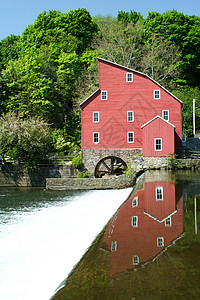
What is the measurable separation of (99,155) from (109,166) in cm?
169

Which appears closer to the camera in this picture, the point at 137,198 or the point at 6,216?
the point at 137,198

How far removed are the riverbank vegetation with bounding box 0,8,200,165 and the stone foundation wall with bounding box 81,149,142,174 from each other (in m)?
4.62

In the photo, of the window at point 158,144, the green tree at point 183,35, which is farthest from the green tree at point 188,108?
the window at point 158,144

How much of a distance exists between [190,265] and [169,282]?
0.92m

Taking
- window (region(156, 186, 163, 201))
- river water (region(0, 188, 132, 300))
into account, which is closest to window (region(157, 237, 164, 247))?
river water (region(0, 188, 132, 300))

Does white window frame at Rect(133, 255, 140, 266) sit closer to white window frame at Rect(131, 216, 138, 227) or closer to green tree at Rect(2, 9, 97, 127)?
white window frame at Rect(131, 216, 138, 227)

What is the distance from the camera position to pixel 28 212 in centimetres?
1791

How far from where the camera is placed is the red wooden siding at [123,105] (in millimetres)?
31812

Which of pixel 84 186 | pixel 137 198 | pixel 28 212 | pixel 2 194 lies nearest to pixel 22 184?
pixel 2 194

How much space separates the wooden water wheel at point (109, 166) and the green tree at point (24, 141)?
5752 mm

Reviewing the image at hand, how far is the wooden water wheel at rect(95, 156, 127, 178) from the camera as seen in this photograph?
31891mm

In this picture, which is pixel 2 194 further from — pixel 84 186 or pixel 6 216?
pixel 6 216

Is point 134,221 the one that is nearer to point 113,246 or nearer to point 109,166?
point 113,246

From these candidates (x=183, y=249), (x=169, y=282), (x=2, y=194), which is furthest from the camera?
(x=2, y=194)
